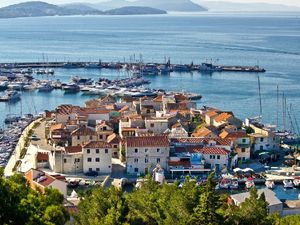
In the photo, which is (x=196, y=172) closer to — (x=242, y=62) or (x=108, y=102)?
(x=108, y=102)

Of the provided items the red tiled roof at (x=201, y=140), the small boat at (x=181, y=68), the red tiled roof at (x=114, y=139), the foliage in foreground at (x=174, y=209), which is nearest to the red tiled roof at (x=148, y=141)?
the red tiled roof at (x=201, y=140)

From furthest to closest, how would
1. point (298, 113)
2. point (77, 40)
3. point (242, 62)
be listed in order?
point (77, 40)
point (242, 62)
point (298, 113)

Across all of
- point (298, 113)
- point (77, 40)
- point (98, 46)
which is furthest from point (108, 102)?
point (77, 40)

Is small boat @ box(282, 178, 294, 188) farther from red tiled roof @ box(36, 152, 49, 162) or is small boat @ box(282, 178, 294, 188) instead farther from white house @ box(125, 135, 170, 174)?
red tiled roof @ box(36, 152, 49, 162)

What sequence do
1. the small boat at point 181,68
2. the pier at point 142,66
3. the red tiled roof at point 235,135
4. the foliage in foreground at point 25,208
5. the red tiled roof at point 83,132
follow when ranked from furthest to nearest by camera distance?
the small boat at point 181,68, the pier at point 142,66, the red tiled roof at point 235,135, the red tiled roof at point 83,132, the foliage in foreground at point 25,208

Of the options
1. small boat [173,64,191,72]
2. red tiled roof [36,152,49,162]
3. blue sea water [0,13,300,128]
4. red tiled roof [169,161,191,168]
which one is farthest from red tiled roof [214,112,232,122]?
small boat [173,64,191,72]

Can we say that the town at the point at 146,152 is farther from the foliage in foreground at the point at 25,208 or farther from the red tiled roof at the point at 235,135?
the foliage in foreground at the point at 25,208

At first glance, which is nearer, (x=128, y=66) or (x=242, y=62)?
(x=128, y=66)

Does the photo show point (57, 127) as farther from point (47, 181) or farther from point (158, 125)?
point (47, 181)
